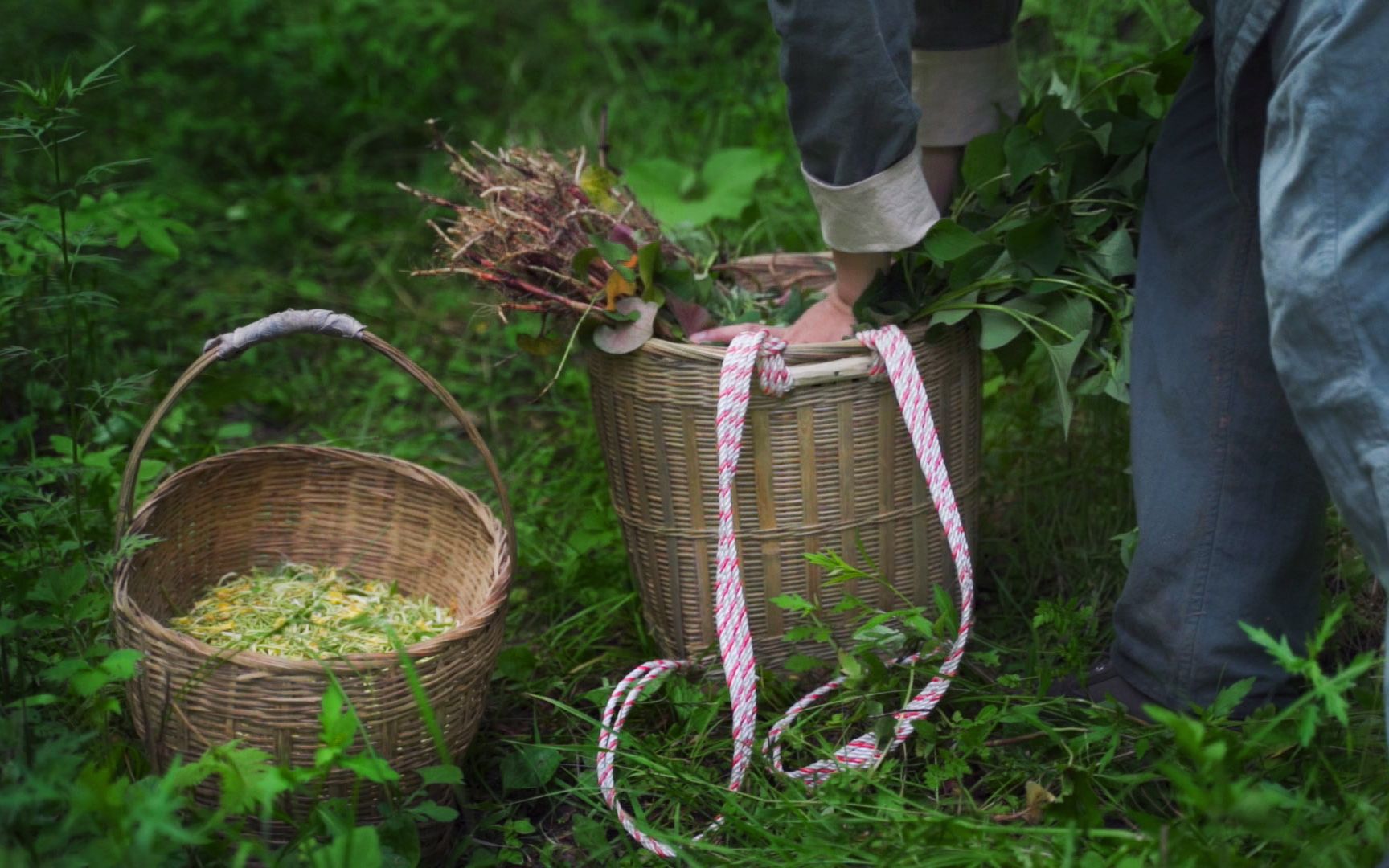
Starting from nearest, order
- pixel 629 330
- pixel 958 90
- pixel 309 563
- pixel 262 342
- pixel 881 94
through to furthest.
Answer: pixel 881 94 < pixel 262 342 < pixel 629 330 < pixel 958 90 < pixel 309 563

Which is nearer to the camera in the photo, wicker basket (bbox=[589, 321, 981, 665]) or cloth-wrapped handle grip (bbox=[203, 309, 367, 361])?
cloth-wrapped handle grip (bbox=[203, 309, 367, 361])

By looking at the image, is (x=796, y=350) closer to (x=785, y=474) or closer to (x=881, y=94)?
(x=785, y=474)

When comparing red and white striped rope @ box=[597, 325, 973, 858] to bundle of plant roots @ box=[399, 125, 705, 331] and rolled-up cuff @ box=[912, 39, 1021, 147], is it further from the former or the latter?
rolled-up cuff @ box=[912, 39, 1021, 147]

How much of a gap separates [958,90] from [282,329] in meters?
0.92

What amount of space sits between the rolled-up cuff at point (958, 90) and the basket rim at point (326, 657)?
0.78 metres

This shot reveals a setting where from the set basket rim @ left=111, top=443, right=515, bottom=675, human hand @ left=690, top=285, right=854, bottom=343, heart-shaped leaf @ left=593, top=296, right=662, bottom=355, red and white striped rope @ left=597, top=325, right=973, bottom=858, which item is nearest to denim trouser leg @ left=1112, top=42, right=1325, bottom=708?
red and white striped rope @ left=597, top=325, right=973, bottom=858

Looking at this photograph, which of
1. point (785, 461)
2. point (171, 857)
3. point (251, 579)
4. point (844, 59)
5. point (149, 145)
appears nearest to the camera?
point (171, 857)

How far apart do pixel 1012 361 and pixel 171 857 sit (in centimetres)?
112

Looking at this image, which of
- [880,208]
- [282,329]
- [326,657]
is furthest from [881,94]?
[326,657]

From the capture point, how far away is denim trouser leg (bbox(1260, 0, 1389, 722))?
43.5 inches

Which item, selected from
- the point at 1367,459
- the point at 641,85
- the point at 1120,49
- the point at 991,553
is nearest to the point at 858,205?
the point at 1367,459

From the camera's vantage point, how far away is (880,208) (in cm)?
148

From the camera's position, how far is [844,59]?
1343 millimetres

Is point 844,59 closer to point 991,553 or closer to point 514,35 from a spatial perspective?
point 991,553
